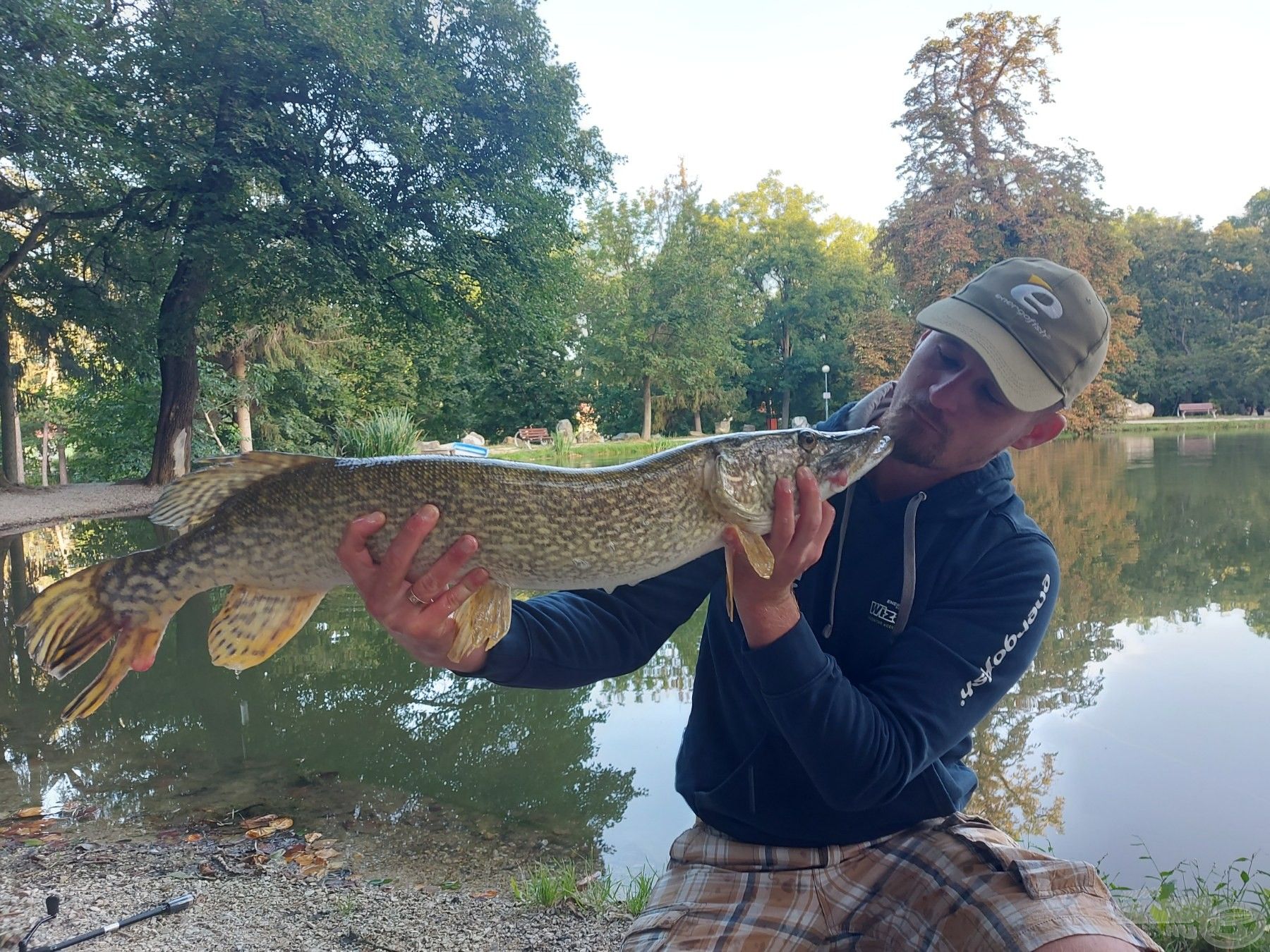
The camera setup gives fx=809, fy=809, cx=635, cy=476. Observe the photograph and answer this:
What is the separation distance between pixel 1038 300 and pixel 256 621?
2.20 metres

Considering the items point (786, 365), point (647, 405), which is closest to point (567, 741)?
point (647, 405)

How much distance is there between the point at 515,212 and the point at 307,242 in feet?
12.6

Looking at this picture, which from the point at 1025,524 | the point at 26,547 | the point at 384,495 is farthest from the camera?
the point at 26,547

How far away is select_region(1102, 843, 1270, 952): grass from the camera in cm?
259

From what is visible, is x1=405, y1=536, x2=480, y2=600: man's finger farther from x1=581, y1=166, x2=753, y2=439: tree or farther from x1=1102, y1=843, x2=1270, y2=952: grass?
x1=581, y1=166, x2=753, y2=439: tree

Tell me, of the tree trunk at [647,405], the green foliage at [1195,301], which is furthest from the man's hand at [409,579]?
the green foliage at [1195,301]

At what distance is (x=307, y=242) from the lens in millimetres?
13453

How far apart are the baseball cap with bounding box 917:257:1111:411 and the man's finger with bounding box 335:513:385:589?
1507 mm

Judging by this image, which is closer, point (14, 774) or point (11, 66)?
point (14, 774)

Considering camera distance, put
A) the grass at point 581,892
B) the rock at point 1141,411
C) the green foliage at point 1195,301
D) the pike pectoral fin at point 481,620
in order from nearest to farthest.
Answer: the pike pectoral fin at point 481,620
the grass at point 581,892
the green foliage at point 1195,301
the rock at point 1141,411

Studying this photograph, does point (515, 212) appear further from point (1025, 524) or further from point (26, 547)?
point (1025, 524)

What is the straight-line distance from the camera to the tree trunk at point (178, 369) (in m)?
14.9

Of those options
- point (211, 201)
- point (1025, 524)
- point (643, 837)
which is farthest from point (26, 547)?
point (1025, 524)

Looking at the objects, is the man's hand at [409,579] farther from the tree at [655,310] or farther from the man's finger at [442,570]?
the tree at [655,310]
